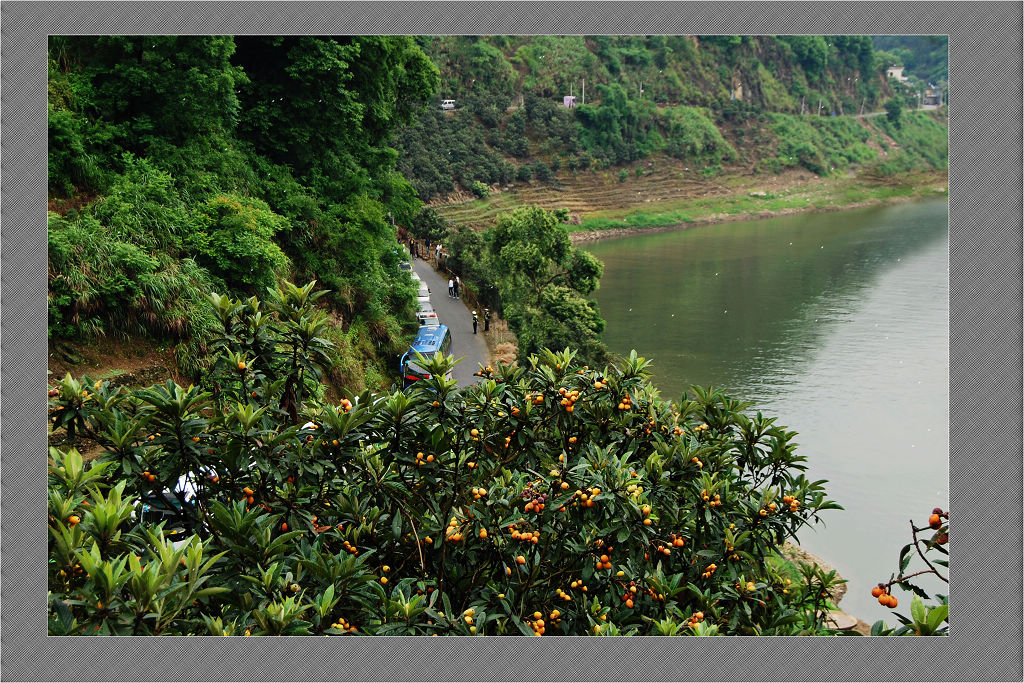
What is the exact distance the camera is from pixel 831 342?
1708 centimetres

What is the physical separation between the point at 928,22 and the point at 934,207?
Answer: 39.1m

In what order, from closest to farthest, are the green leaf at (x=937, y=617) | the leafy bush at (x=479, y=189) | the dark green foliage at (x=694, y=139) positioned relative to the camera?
the green leaf at (x=937, y=617), the leafy bush at (x=479, y=189), the dark green foliage at (x=694, y=139)

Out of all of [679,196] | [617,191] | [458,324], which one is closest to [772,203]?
[679,196]

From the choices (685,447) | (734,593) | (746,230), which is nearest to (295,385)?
(685,447)

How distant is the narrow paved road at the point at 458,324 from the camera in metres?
12.1

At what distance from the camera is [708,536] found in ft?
7.86

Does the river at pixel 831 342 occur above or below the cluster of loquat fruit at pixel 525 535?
below

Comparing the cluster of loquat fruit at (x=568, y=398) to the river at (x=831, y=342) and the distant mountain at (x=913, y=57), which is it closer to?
the river at (x=831, y=342)

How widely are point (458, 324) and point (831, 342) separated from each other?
Result: 9247mm

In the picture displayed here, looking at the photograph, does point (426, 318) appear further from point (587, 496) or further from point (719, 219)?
point (719, 219)

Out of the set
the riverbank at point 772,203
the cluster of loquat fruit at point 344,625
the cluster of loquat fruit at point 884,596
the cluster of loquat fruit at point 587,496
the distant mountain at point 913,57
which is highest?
the distant mountain at point 913,57

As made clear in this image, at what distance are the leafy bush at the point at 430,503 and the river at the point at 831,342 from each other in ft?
7.01

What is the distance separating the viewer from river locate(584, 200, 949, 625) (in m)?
9.66

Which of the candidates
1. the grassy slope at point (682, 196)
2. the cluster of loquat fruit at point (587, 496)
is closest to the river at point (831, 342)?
the grassy slope at point (682, 196)
